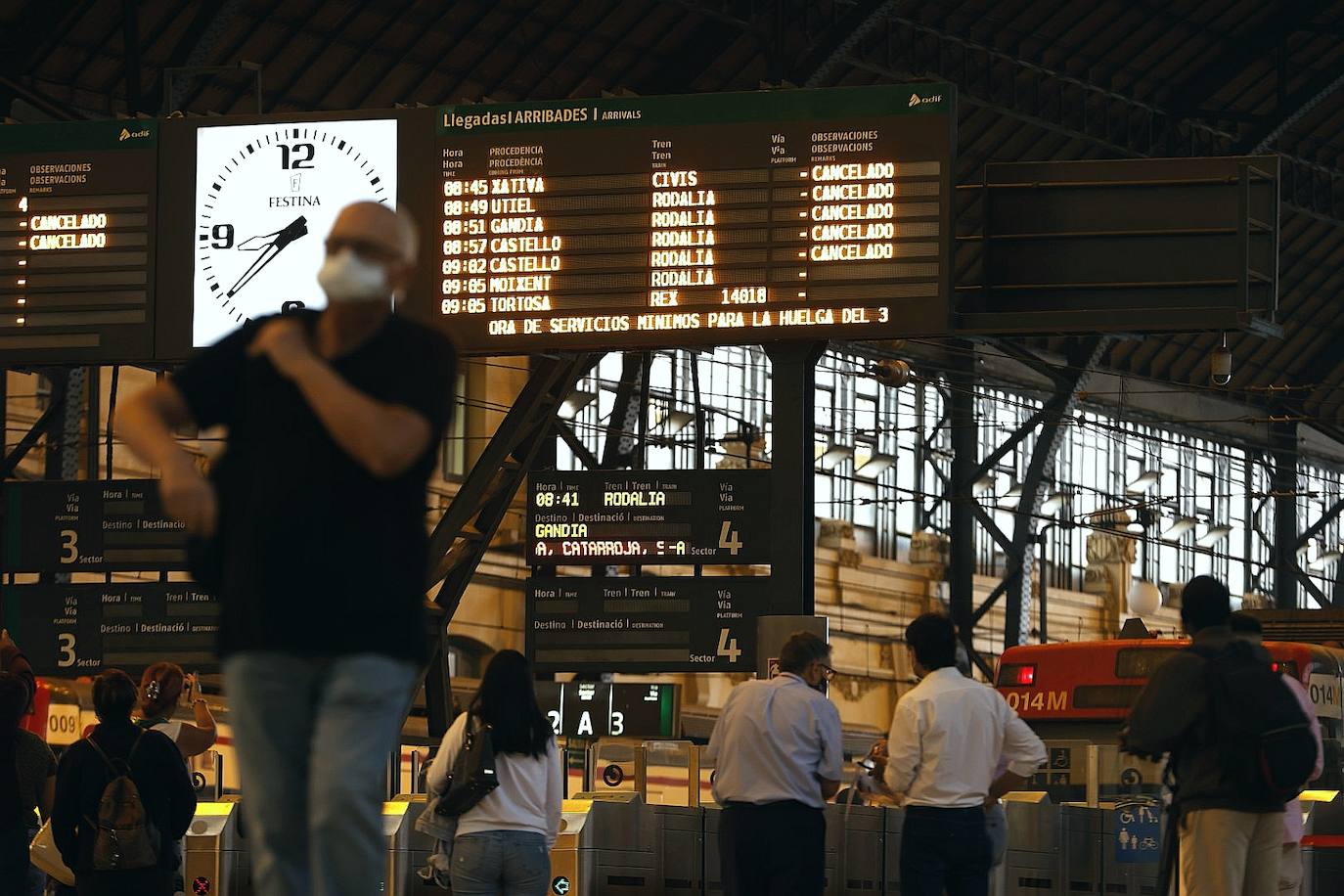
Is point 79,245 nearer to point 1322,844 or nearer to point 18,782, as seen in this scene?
point 18,782


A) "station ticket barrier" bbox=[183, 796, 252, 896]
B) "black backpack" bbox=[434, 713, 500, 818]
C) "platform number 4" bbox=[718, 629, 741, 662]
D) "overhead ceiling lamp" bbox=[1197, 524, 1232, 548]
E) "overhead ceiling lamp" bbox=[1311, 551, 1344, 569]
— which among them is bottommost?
"station ticket barrier" bbox=[183, 796, 252, 896]

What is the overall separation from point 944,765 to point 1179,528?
38.7m

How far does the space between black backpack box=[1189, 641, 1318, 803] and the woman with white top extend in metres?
2.80

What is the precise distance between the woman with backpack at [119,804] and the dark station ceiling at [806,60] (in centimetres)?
1244

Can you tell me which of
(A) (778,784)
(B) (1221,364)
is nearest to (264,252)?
(A) (778,784)

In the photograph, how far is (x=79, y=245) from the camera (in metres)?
16.3

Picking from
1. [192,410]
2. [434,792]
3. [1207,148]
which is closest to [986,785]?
[434,792]

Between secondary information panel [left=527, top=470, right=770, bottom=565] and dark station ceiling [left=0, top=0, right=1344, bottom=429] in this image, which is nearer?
secondary information panel [left=527, top=470, right=770, bottom=565]

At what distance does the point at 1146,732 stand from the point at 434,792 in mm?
3002

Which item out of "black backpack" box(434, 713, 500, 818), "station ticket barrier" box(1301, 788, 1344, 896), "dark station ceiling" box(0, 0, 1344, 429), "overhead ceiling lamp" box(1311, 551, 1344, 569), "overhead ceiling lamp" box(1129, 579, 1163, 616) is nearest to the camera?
"black backpack" box(434, 713, 500, 818)

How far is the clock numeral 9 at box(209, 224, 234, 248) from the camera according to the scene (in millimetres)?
16172

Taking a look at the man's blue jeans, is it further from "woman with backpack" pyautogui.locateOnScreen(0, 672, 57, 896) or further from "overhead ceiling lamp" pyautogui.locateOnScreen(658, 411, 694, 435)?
"overhead ceiling lamp" pyautogui.locateOnScreen(658, 411, 694, 435)

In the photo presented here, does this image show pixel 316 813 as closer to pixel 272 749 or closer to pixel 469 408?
pixel 272 749

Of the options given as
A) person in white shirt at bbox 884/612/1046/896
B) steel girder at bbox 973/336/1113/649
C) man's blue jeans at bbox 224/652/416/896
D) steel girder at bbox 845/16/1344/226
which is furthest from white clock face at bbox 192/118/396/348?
steel girder at bbox 973/336/1113/649
